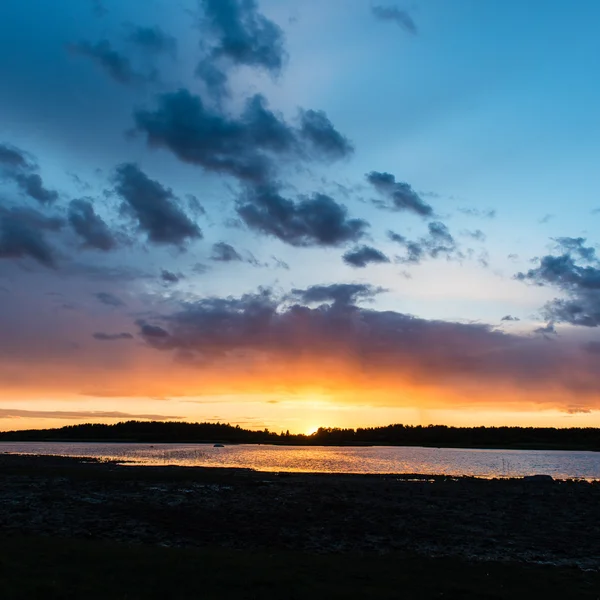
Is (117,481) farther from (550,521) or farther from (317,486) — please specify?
(550,521)

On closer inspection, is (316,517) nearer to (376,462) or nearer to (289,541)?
(289,541)

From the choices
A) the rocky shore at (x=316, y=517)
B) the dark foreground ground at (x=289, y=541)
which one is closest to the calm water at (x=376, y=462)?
the rocky shore at (x=316, y=517)

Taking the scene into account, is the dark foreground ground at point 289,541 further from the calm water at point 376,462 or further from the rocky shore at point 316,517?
the calm water at point 376,462

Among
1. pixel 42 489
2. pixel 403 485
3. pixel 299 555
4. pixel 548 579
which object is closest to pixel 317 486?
pixel 403 485

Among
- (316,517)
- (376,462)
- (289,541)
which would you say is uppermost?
(289,541)

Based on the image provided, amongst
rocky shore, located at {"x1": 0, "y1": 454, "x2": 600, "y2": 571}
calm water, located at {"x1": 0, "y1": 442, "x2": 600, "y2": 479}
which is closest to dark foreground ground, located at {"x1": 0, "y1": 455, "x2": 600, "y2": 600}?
rocky shore, located at {"x1": 0, "y1": 454, "x2": 600, "y2": 571}

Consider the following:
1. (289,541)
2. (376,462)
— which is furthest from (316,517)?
(376,462)

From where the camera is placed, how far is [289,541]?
91.6 ft

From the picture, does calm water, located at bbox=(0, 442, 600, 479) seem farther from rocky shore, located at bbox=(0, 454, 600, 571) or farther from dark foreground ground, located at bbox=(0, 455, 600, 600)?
dark foreground ground, located at bbox=(0, 455, 600, 600)

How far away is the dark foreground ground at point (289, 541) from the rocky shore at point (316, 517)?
107 mm

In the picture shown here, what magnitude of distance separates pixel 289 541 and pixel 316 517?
22.1 ft

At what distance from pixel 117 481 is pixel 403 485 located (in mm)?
27132

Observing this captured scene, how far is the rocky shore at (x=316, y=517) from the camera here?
27.4 metres

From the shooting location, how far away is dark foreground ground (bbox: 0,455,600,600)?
18969mm
